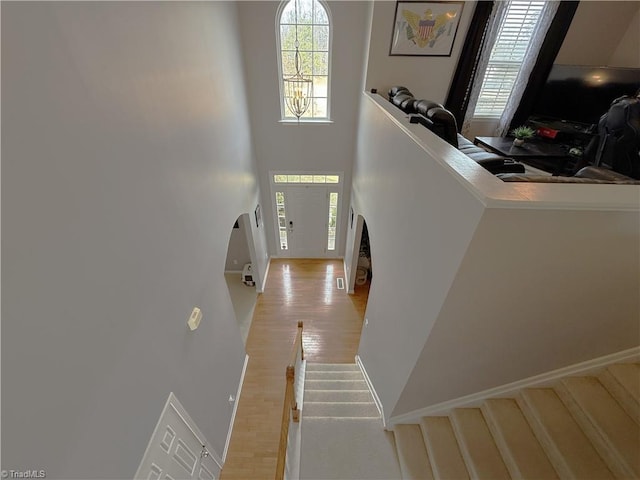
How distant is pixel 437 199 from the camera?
1.56 metres

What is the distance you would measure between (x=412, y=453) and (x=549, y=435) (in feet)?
3.47

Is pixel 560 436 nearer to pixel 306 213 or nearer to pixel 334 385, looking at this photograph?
pixel 334 385

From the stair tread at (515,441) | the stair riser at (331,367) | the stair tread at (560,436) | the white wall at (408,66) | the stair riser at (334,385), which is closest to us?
the stair tread at (560,436)

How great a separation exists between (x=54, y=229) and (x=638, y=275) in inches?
107

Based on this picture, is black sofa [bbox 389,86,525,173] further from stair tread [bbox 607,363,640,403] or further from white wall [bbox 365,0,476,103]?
white wall [bbox 365,0,476,103]

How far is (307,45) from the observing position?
438cm

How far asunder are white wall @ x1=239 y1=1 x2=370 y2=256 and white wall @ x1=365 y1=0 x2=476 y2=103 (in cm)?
41

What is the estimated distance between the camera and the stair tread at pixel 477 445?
6.02 feet

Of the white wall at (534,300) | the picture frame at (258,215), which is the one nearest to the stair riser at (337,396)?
the white wall at (534,300)

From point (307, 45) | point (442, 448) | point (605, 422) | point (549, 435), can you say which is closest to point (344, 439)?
point (442, 448)

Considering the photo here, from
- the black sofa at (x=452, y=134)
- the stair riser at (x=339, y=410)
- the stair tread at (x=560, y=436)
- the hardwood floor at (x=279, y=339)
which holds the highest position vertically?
the black sofa at (x=452, y=134)

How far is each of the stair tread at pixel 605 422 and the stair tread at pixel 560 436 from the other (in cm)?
5

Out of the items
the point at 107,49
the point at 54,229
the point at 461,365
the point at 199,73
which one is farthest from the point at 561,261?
the point at 199,73

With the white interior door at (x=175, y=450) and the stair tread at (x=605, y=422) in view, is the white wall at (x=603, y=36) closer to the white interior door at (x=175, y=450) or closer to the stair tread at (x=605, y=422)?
the stair tread at (x=605, y=422)
